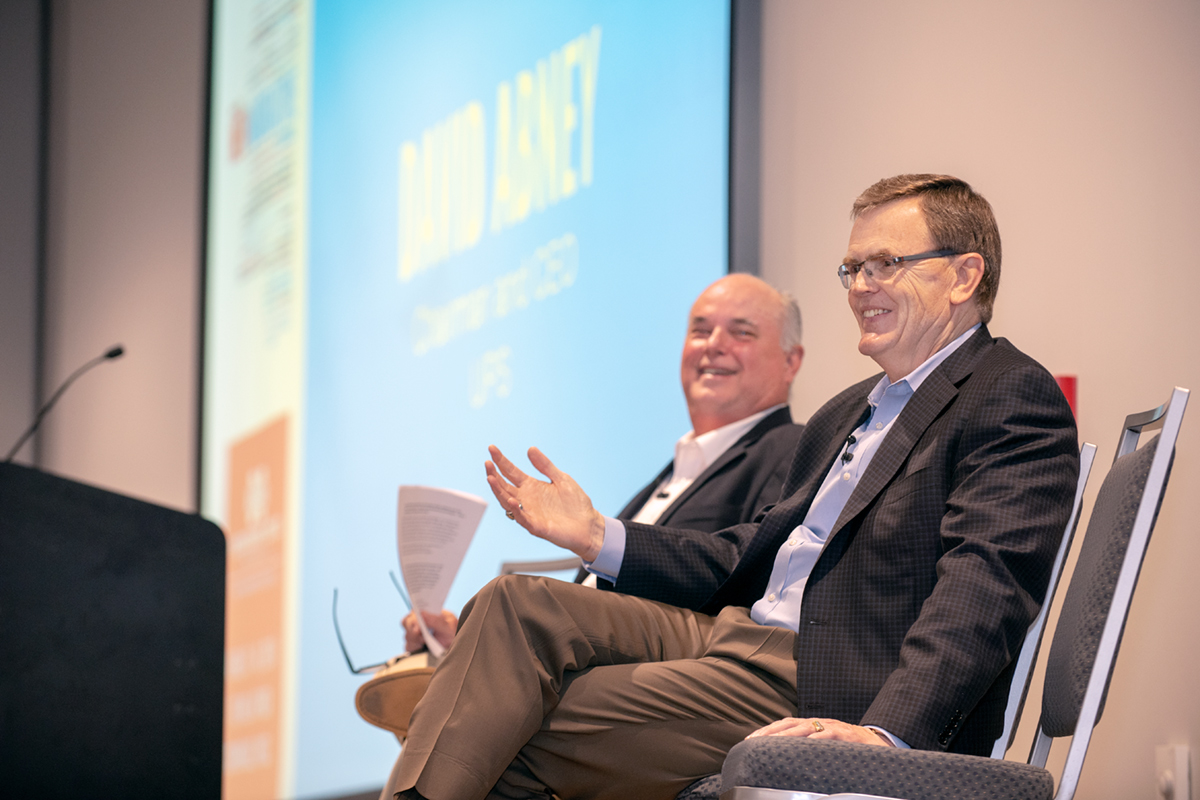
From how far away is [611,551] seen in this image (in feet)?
6.04

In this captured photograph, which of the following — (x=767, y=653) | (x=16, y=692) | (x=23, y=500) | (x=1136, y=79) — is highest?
(x=1136, y=79)

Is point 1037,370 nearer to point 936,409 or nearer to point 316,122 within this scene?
point 936,409

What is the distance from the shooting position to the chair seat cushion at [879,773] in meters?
1.10

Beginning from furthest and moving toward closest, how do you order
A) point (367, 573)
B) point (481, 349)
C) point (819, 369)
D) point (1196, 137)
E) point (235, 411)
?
1. point (235, 411)
2. point (367, 573)
3. point (481, 349)
4. point (819, 369)
5. point (1196, 137)

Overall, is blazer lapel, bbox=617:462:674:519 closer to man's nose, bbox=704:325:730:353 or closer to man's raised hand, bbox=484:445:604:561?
man's nose, bbox=704:325:730:353

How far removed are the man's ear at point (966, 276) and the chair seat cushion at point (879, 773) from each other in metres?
0.82

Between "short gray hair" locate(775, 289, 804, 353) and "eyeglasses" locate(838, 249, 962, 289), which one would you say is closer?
"eyeglasses" locate(838, 249, 962, 289)

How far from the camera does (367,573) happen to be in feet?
13.7

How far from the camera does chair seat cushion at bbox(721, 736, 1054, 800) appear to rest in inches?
43.3

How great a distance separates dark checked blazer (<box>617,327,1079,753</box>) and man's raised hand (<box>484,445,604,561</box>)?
37 cm

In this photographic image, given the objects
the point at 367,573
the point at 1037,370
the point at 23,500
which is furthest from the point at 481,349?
the point at 1037,370

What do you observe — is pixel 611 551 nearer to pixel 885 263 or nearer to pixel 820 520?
pixel 820 520

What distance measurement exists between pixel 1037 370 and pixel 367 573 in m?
3.05

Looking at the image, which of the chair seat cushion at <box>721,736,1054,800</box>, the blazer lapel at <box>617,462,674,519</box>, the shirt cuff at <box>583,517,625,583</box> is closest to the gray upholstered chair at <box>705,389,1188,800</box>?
the chair seat cushion at <box>721,736,1054,800</box>
